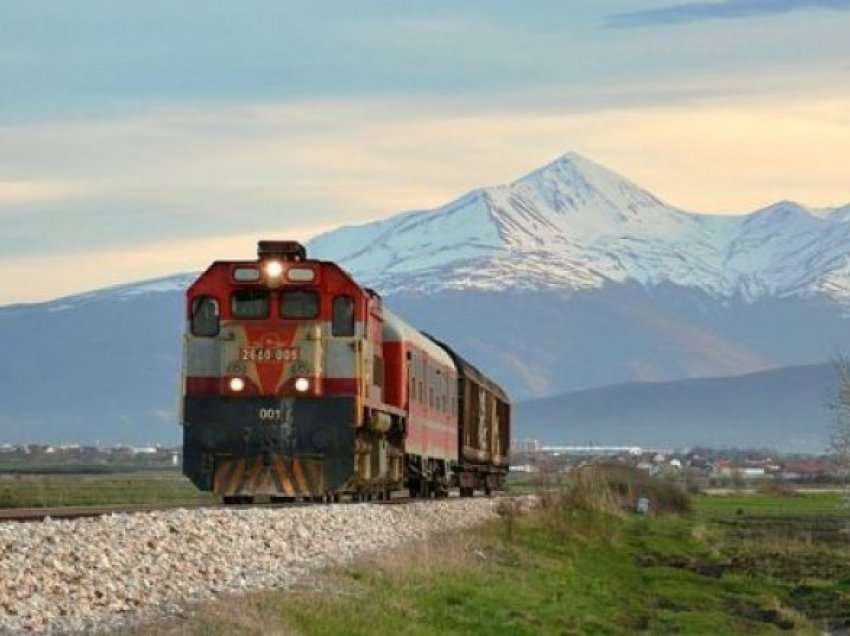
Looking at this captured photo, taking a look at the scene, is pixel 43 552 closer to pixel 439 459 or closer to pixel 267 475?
pixel 267 475

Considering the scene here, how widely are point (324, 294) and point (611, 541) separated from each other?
19.9 meters

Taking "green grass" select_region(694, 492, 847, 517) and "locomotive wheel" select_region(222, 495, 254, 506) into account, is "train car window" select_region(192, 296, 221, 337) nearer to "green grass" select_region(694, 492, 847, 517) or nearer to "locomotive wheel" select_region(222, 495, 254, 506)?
"locomotive wheel" select_region(222, 495, 254, 506)

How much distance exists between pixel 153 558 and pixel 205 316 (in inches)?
619

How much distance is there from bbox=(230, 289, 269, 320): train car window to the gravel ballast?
5.21 metres

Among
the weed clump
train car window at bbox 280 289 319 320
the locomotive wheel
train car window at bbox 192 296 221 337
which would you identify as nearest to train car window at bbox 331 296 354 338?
train car window at bbox 280 289 319 320

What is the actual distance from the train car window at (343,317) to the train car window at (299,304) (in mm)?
379

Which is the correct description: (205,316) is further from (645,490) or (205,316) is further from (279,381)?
(645,490)

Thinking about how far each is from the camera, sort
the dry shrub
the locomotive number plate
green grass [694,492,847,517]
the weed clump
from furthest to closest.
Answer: the weed clump
green grass [694,492,847,517]
the dry shrub
the locomotive number plate

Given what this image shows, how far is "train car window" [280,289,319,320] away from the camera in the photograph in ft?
133

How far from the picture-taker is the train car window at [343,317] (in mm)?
40469

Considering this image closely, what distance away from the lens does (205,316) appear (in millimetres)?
40625

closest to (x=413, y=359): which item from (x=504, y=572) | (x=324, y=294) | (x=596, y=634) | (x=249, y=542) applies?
(x=324, y=294)

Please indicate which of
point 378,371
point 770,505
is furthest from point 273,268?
point 770,505

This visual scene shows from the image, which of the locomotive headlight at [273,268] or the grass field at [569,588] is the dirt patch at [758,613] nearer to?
the grass field at [569,588]
